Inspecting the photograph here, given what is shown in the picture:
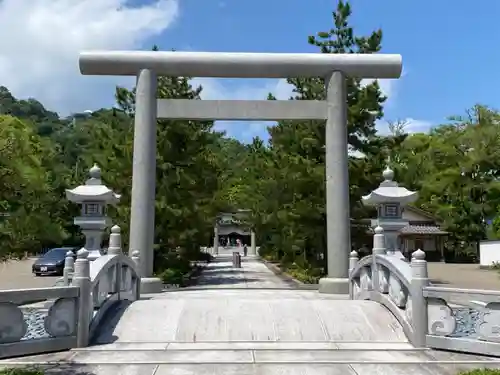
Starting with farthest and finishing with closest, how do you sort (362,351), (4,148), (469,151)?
(469,151), (362,351), (4,148)

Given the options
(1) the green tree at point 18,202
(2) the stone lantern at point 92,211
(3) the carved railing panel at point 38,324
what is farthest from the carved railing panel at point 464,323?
(2) the stone lantern at point 92,211

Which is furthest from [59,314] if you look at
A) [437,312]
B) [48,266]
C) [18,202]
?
[48,266]

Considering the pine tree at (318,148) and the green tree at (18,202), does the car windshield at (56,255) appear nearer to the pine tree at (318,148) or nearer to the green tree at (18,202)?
the pine tree at (318,148)

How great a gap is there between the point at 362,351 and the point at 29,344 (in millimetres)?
4644

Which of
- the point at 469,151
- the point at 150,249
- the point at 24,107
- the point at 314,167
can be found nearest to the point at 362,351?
the point at 150,249

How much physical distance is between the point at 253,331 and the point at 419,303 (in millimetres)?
2620

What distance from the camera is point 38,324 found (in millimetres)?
8086

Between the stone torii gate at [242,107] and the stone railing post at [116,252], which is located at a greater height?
the stone torii gate at [242,107]

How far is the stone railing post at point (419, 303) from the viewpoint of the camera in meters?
7.77

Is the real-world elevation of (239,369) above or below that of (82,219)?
below

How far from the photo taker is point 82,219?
1264cm

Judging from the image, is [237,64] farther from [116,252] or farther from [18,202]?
[18,202]

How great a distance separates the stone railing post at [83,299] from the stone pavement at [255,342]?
8.9 inches

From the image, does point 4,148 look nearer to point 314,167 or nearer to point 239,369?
point 239,369
